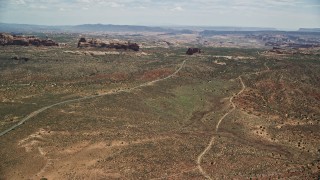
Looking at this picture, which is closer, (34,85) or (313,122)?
(313,122)

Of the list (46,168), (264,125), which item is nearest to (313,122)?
(264,125)

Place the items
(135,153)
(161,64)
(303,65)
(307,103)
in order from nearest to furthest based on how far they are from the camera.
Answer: (135,153)
(307,103)
(303,65)
(161,64)

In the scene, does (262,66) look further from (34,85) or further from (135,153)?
(135,153)

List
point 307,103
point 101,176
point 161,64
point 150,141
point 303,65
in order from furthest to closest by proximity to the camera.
Result: 1. point 161,64
2. point 303,65
3. point 307,103
4. point 150,141
5. point 101,176

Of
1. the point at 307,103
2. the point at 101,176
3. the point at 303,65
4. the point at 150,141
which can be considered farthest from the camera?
the point at 303,65

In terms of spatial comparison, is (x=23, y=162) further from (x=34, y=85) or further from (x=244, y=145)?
(x=34, y=85)

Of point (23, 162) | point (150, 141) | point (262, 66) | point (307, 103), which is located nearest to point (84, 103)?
point (150, 141)
